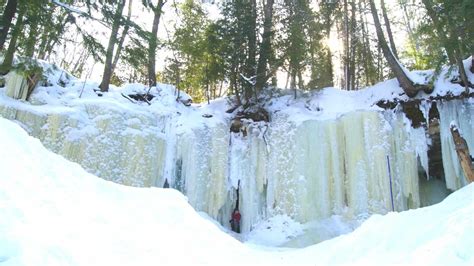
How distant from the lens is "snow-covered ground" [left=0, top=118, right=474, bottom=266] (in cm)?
256

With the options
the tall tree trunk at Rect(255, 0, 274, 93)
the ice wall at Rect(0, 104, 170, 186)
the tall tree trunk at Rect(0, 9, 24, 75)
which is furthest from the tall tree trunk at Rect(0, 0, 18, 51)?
the tall tree trunk at Rect(255, 0, 274, 93)

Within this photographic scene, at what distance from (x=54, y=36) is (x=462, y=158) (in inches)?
302

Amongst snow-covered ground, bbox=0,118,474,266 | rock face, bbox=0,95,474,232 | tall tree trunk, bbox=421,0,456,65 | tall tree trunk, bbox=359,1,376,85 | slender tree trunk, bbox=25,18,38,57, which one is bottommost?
snow-covered ground, bbox=0,118,474,266

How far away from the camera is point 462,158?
265 inches

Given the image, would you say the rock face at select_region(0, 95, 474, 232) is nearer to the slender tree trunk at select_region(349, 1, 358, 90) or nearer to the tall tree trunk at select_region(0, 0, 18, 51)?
the tall tree trunk at select_region(0, 0, 18, 51)

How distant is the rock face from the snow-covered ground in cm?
494

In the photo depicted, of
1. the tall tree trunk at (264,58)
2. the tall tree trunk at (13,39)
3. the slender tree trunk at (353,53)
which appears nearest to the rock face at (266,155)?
the tall tree trunk at (13,39)

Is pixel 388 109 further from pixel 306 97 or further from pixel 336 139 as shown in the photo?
pixel 306 97

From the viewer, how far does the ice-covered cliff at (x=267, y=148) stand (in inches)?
388

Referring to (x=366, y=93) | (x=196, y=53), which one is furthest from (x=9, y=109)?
(x=366, y=93)

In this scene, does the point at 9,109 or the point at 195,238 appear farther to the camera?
the point at 9,109

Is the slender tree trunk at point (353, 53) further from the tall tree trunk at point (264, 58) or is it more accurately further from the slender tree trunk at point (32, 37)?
→ the slender tree trunk at point (32, 37)

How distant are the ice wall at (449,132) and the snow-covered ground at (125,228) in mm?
5187

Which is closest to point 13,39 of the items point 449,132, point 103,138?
point 103,138
